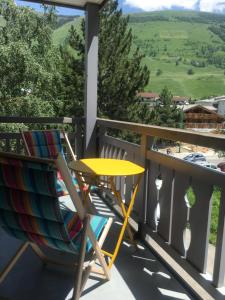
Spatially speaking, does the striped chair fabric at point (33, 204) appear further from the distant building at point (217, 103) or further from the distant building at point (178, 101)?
the distant building at point (217, 103)

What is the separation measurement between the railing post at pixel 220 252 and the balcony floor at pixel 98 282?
30cm

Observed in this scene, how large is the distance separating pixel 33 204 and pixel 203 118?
57996mm

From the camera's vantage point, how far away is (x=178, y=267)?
2.36m

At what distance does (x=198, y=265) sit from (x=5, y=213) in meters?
1.20

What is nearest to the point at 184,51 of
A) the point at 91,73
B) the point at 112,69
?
the point at 112,69

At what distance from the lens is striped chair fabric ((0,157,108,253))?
5.15 ft

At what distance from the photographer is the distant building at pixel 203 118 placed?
54.5 meters

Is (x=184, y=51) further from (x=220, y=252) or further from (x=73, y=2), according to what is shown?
(x=220, y=252)

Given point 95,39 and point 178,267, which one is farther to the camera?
point 95,39

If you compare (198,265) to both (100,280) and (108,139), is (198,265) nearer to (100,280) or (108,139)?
(100,280)

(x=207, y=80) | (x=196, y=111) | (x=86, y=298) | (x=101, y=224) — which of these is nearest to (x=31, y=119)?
(x=101, y=224)

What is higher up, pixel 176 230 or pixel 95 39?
pixel 95 39

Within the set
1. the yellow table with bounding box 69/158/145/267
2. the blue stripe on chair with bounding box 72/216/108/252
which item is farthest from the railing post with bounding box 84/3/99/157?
the blue stripe on chair with bounding box 72/216/108/252

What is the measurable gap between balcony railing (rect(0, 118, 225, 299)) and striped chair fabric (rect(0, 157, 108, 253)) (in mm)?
745
